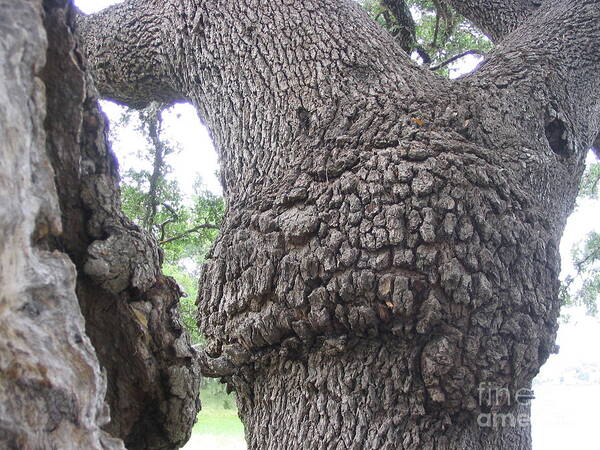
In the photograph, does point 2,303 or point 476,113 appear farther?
point 476,113

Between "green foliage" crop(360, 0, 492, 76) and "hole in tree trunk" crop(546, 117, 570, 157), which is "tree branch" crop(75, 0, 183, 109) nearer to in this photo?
"hole in tree trunk" crop(546, 117, 570, 157)

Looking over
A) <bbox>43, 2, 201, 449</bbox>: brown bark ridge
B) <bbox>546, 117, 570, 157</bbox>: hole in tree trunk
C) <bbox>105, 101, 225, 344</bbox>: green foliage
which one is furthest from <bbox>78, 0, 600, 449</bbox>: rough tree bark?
<bbox>105, 101, 225, 344</bbox>: green foliage

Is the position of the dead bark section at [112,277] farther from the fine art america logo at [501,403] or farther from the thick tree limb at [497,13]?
the thick tree limb at [497,13]

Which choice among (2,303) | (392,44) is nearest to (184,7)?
(392,44)

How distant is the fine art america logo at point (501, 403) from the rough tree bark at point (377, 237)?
0.01 metres

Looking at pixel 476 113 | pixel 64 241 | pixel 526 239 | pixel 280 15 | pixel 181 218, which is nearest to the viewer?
pixel 64 241

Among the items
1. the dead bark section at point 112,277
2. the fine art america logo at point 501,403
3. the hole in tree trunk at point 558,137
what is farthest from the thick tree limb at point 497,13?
the dead bark section at point 112,277

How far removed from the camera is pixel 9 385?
2.45 ft

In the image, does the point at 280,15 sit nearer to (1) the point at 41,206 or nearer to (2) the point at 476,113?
(2) the point at 476,113

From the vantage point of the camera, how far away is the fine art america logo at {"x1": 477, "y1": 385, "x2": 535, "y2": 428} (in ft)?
5.05

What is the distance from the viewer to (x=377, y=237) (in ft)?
5.04

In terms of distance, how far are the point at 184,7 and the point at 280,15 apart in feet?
1.67

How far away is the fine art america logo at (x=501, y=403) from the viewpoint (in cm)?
154

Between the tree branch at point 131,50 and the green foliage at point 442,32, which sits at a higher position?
the green foliage at point 442,32
